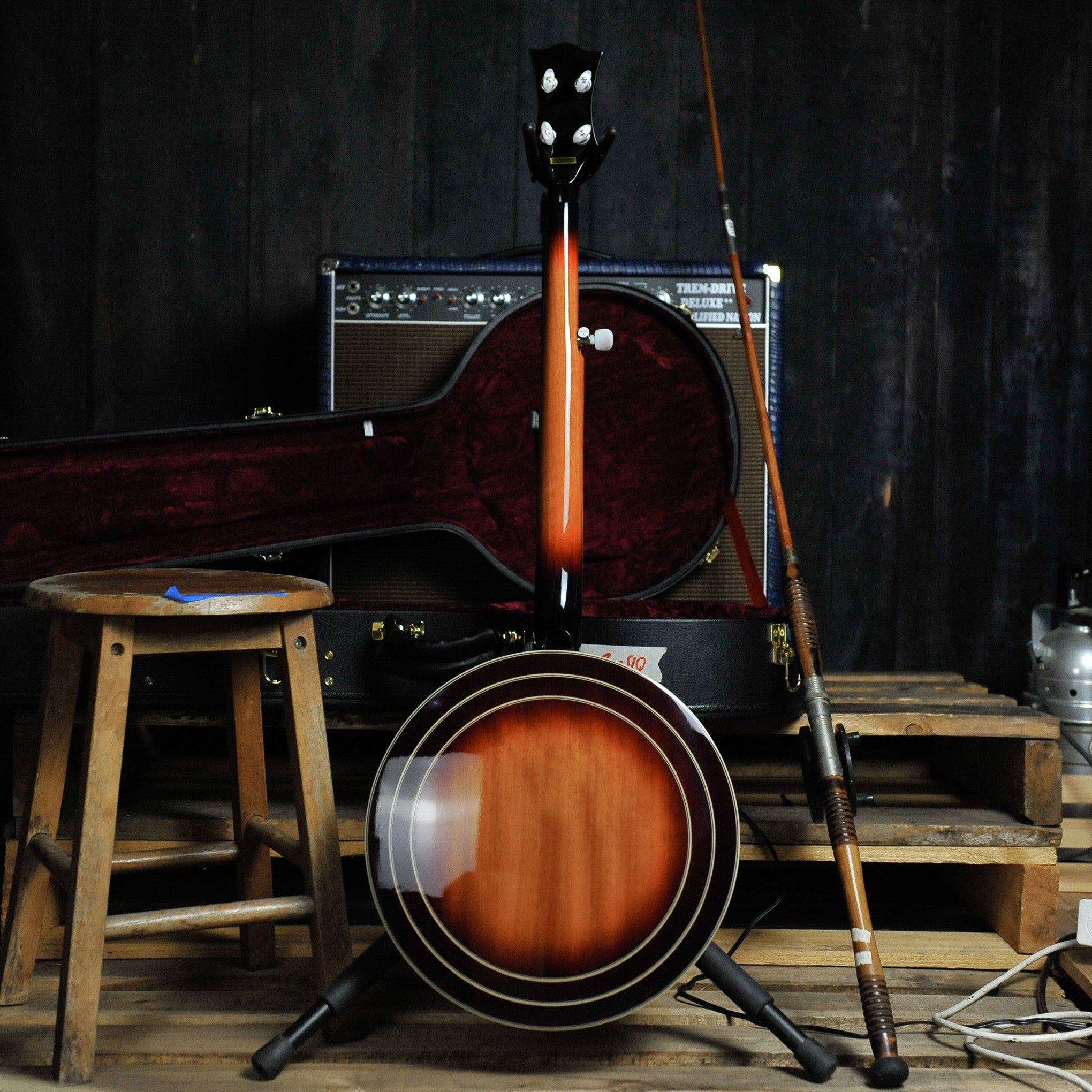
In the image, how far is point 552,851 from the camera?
89 cm

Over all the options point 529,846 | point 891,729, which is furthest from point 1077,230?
point 529,846

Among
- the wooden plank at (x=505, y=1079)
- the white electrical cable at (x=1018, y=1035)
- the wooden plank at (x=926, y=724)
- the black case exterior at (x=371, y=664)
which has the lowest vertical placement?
the wooden plank at (x=505, y=1079)

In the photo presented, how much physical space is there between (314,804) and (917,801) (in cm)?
76

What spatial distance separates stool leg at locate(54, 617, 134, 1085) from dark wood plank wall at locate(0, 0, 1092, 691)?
1.10 metres

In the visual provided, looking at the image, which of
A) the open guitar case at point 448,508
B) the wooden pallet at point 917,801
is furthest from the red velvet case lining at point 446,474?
the wooden pallet at point 917,801

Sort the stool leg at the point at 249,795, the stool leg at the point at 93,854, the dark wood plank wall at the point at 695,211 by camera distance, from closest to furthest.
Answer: the stool leg at the point at 93,854 < the stool leg at the point at 249,795 < the dark wood plank wall at the point at 695,211

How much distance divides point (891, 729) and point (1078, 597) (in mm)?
797

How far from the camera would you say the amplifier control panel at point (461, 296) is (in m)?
1.59

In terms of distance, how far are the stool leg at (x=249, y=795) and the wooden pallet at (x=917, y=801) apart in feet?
0.19

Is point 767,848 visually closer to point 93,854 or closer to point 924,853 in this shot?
point 924,853

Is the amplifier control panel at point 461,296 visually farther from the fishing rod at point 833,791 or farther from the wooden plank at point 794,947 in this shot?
the wooden plank at point 794,947

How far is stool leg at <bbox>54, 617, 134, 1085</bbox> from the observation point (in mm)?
866

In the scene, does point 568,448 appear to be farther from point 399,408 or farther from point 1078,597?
point 1078,597

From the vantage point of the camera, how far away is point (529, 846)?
35.1 inches
